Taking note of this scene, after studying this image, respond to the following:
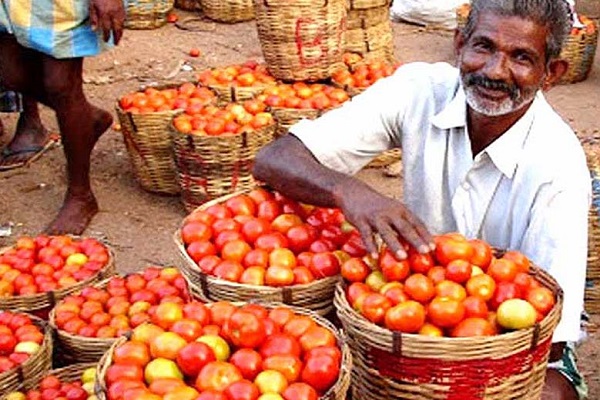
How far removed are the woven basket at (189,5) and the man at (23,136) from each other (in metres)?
4.11

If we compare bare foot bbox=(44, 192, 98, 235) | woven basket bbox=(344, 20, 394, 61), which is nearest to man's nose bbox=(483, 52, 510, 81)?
bare foot bbox=(44, 192, 98, 235)

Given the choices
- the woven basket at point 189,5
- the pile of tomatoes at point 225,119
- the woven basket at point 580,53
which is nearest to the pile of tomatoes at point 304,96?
the pile of tomatoes at point 225,119

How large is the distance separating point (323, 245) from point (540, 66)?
764 mm

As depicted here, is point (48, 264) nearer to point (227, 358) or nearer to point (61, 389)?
point (61, 389)

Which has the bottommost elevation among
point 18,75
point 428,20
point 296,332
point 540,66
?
point 428,20

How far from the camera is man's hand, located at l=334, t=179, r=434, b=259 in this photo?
217cm

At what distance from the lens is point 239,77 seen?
19.4 ft

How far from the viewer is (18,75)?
4.55 m

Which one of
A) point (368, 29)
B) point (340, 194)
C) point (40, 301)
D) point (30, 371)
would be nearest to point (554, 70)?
point (340, 194)

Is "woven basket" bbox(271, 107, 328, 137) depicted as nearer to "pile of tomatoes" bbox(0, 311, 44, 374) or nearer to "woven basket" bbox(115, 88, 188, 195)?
"woven basket" bbox(115, 88, 188, 195)

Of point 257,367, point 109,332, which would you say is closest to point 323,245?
point 257,367

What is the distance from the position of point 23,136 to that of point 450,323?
431 cm

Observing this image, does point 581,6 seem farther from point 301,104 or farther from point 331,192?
point 331,192

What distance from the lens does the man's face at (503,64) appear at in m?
2.39
